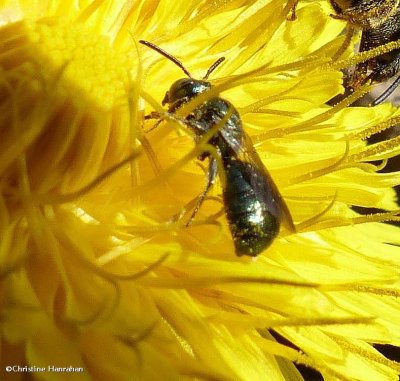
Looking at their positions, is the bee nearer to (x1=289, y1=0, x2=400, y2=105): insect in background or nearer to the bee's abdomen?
(x1=289, y1=0, x2=400, y2=105): insect in background

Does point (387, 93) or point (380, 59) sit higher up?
point (380, 59)

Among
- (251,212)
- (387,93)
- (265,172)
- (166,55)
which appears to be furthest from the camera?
(387,93)

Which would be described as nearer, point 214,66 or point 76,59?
point 76,59

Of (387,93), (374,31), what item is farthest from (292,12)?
(387,93)

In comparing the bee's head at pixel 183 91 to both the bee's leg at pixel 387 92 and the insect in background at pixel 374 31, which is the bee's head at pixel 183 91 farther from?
the bee's leg at pixel 387 92

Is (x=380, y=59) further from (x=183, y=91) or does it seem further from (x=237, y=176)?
(x=237, y=176)

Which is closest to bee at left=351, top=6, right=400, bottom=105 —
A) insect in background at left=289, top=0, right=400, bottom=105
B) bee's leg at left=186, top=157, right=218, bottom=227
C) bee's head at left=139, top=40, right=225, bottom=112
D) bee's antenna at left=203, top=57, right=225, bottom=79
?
insect in background at left=289, top=0, right=400, bottom=105

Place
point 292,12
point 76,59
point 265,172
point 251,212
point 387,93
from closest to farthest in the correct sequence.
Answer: point 251,212 < point 265,172 < point 76,59 < point 292,12 < point 387,93
